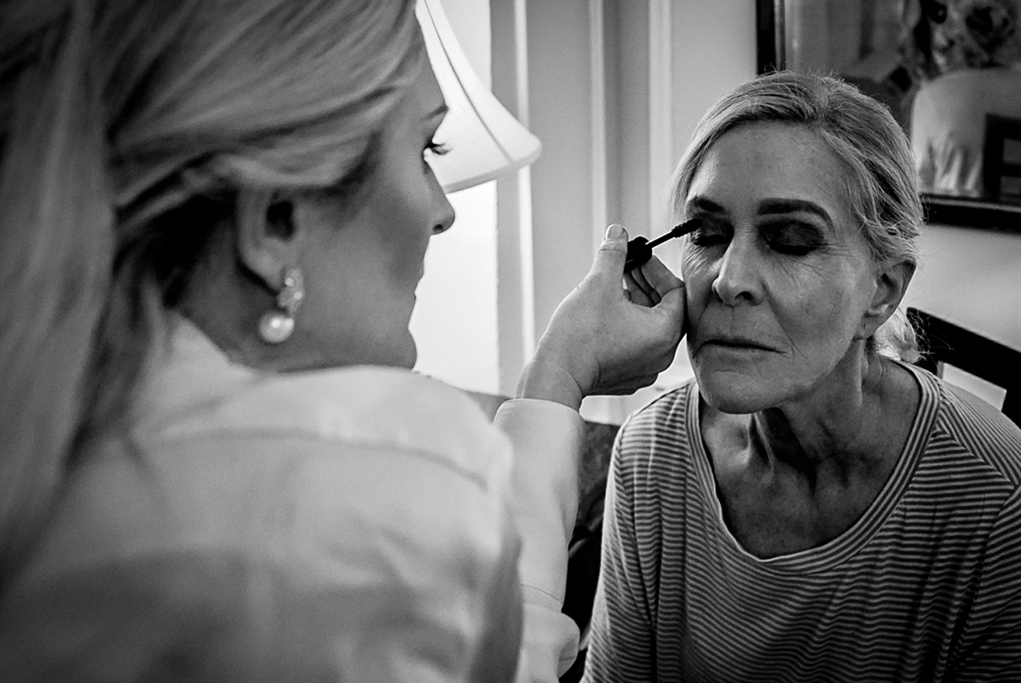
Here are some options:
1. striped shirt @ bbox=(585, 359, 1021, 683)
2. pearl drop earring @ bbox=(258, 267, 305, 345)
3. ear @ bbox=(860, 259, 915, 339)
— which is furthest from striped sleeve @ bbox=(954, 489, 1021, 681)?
pearl drop earring @ bbox=(258, 267, 305, 345)

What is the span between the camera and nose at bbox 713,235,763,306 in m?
1.33

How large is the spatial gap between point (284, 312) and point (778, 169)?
824mm

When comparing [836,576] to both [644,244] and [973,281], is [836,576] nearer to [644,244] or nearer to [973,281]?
[644,244]

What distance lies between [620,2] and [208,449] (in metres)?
2.57

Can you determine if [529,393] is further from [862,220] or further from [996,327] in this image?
[996,327]

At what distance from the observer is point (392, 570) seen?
0.54 m

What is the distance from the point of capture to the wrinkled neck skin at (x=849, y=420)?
1.43 meters

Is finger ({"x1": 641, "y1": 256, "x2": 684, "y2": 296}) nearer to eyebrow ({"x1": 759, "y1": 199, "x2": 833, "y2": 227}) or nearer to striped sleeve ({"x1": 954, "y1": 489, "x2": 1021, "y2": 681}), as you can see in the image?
eyebrow ({"x1": 759, "y1": 199, "x2": 833, "y2": 227})

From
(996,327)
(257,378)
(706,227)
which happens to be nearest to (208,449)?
(257,378)

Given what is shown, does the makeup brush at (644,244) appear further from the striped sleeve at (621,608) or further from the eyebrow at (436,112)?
the eyebrow at (436,112)

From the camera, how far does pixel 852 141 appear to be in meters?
1.37

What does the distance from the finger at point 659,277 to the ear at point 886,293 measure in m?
0.26

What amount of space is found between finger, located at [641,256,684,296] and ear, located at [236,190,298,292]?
775mm

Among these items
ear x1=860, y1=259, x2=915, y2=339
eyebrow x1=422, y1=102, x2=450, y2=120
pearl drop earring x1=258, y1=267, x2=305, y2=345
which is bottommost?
ear x1=860, y1=259, x2=915, y2=339
